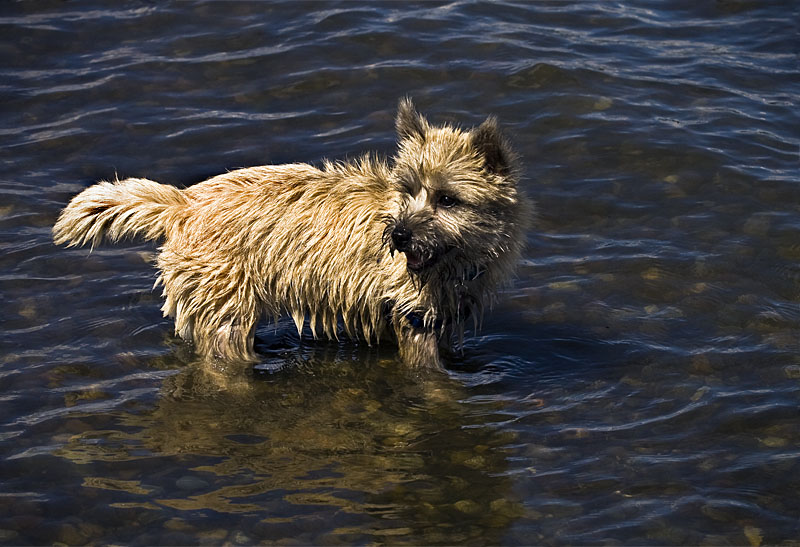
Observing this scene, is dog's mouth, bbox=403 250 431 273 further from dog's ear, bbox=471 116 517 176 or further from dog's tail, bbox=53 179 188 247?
dog's tail, bbox=53 179 188 247

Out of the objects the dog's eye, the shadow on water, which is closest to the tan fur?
the dog's eye

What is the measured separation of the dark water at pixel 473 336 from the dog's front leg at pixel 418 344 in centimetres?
13

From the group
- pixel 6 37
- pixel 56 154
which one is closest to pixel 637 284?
pixel 56 154

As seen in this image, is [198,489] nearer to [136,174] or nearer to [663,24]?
[136,174]

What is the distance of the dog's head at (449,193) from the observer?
20.0ft

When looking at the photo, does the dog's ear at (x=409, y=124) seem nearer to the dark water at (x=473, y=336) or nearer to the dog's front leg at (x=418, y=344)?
the dog's front leg at (x=418, y=344)

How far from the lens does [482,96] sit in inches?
400

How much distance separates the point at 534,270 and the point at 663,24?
4.59m

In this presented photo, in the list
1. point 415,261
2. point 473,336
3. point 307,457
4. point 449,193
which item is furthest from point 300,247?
point 473,336

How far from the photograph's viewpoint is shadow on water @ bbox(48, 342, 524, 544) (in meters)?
5.55

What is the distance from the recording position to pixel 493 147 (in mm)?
6117

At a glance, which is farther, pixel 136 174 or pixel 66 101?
pixel 66 101

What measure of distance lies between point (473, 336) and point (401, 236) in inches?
65.6

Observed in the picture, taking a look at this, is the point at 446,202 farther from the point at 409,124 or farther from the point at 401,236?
the point at 409,124
